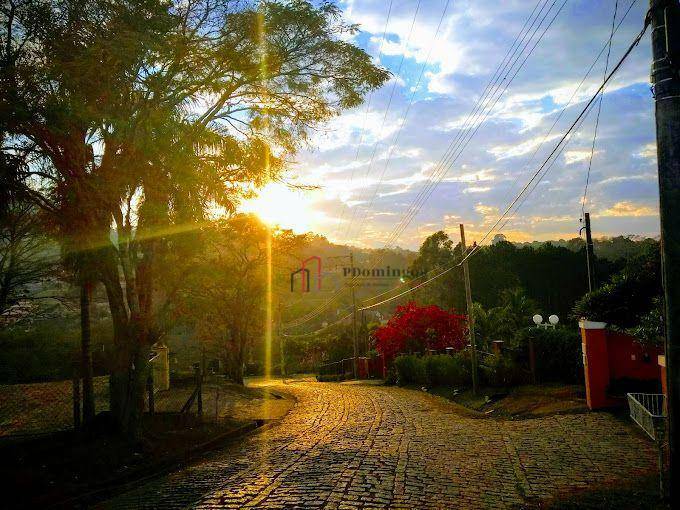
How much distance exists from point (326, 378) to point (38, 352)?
2841 cm

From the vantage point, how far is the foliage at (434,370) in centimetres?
2392

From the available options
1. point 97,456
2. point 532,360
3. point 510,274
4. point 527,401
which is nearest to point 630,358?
point 527,401

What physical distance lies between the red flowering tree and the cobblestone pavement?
1760 cm

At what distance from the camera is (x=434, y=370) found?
86.2 ft

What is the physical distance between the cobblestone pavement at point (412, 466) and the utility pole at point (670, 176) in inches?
67.7

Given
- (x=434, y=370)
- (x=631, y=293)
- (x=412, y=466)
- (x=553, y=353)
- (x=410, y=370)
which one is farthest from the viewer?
(x=410, y=370)

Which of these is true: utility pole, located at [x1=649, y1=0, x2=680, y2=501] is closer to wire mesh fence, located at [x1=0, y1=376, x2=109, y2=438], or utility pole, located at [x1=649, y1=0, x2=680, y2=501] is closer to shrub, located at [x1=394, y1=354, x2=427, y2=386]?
wire mesh fence, located at [x1=0, y1=376, x2=109, y2=438]

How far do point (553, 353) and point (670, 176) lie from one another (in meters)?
12.5

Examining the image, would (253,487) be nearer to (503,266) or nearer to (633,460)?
(633,460)

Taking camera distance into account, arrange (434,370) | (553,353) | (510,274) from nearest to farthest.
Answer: (553,353)
(434,370)
(510,274)

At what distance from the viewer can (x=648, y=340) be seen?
35.2 feet

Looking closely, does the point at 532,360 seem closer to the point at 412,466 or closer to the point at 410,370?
the point at 412,466

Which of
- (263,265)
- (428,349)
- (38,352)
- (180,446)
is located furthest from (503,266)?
(180,446)

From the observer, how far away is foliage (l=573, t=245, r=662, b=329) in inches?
490
